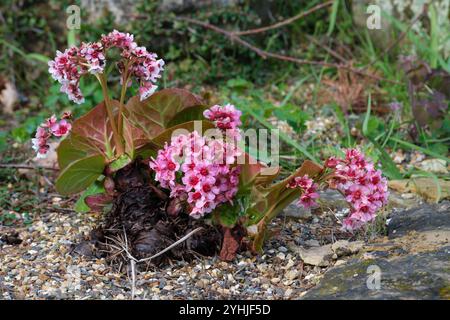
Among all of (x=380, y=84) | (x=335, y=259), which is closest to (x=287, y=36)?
(x=380, y=84)

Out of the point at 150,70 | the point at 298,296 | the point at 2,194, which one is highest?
the point at 150,70

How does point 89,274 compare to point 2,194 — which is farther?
point 2,194

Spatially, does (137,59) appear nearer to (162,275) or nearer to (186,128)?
(186,128)

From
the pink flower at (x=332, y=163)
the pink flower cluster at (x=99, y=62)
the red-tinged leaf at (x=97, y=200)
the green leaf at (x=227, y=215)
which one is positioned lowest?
the green leaf at (x=227, y=215)

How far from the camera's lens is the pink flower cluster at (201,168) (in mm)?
2133

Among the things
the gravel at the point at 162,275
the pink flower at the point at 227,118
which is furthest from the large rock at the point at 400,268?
the pink flower at the point at 227,118

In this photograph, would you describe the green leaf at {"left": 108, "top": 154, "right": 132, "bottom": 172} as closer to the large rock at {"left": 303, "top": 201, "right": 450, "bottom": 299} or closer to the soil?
the soil

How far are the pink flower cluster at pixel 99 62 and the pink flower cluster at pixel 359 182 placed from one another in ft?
2.08

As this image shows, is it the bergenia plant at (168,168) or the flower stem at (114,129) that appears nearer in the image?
the bergenia plant at (168,168)

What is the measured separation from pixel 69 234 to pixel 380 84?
220cm

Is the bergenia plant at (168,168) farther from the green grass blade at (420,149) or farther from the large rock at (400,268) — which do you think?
the green grass blade at (420,149)

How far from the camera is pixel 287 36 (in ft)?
15.3

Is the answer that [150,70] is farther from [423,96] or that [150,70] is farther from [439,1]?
[439,1]
